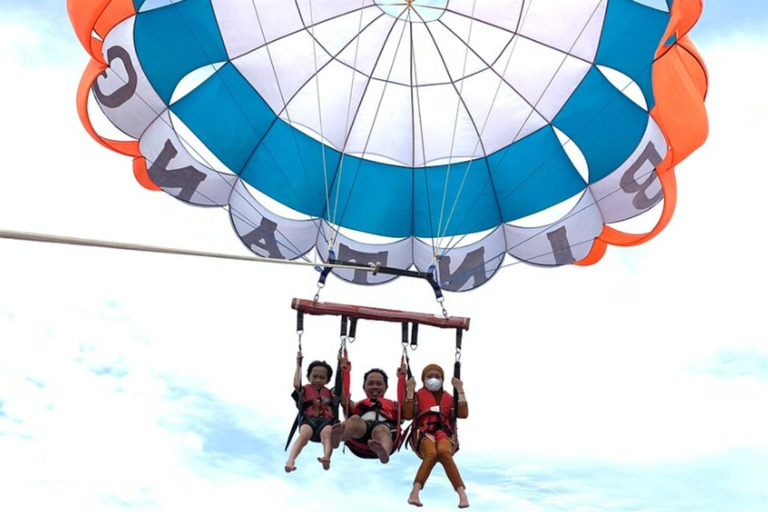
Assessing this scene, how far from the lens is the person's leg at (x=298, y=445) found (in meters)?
6.34

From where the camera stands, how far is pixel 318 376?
274 inches

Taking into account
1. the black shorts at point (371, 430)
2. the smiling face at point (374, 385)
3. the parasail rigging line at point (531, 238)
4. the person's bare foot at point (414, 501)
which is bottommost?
the person's bare foot at point (414, 501)

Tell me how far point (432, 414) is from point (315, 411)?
Result: 780 mm

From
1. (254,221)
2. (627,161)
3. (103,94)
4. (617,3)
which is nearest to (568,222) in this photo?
(627,161)

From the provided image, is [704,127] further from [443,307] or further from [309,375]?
[309,375]

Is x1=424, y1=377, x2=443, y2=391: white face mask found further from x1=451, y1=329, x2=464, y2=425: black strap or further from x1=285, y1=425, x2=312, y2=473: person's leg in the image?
x1=285, y1=425, x2=312, y2=473: person's leg

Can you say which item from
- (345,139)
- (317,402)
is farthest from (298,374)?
(345,139)

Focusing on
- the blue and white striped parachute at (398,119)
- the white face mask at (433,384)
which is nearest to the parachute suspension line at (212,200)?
the blue and white striped parachute at (398,119)

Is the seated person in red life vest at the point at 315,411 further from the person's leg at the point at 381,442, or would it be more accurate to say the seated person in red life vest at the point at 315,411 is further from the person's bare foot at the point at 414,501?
the person's bare foot at the point at 414,501

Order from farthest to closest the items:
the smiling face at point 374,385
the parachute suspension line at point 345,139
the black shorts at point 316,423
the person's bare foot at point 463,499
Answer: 1. the parachute suspension line at point 345,139
2. the smiling face at point 374,385
3. the black shorts at point 316,423
4. the person's bare foot at point 463,499

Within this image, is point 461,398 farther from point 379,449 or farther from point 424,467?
point 379,449

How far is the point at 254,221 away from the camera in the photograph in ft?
26.6

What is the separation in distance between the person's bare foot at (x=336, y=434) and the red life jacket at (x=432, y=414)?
1.86ft

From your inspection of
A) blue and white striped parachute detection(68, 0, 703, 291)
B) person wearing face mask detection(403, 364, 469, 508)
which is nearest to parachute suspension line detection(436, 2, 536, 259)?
blue and white striped parachute detection(68, 0, 703, 291)
